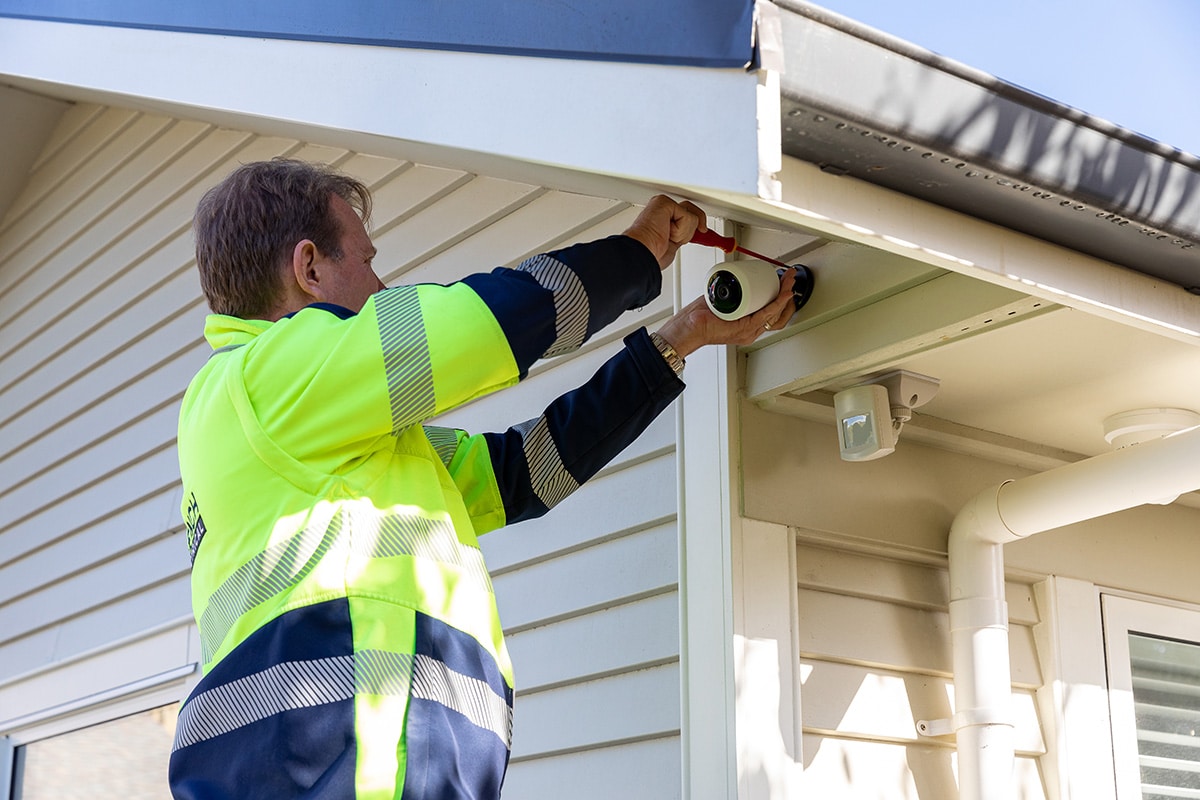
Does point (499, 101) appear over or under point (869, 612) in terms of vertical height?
over

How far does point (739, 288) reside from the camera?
2281 mm

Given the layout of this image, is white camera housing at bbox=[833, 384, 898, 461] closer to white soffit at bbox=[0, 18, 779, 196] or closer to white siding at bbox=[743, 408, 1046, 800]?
white siding at bbox=[743, 408, 1046, 800]

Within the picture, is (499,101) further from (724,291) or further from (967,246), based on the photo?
(967,246)

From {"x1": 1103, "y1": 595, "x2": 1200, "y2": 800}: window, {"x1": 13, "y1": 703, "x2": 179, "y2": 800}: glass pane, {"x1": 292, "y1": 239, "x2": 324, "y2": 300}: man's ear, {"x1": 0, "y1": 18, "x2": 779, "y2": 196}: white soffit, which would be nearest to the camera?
{"x1": 0, "y1": 18, "x2": 779, "y2": 196}: white soffit

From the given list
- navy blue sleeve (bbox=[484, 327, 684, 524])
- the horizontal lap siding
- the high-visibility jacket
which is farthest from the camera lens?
the horizontal lap siding

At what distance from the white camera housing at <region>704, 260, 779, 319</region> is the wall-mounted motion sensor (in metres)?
0.28

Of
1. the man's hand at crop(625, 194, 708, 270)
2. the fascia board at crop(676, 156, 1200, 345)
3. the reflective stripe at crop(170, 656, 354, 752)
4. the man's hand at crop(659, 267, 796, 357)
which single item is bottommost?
the reflective stripe at crop(170, 656, 354, 752)

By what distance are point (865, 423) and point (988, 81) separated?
2.77 ft

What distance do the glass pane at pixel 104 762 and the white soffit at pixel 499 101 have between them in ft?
7.17

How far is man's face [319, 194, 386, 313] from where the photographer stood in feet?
6.57

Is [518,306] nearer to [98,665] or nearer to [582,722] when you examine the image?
[582,722]

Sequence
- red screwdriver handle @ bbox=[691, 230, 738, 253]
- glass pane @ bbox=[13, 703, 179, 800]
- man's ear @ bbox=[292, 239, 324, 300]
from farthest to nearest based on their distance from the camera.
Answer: glass pane @ bbox=[13, 703, 179, 800] → red screwdriver handle @ bbox=[691, 230, 738, 253] → man's ear @ bbox=[292, 239, 324, 300]

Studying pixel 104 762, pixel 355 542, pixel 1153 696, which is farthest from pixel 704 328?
pixel 104 762

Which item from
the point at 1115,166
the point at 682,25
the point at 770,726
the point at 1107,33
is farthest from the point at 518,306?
the point at 1107,33
